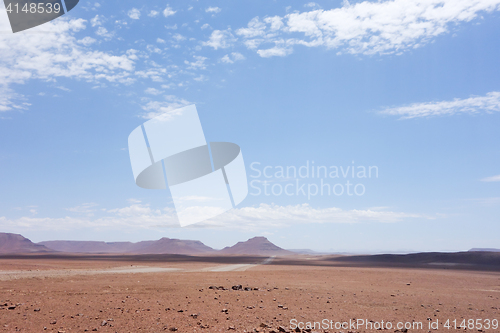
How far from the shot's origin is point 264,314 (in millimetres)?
10688

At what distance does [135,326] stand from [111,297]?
4907 mm

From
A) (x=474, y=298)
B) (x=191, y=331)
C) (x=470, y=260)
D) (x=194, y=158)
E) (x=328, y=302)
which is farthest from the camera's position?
(x=470, y=260)

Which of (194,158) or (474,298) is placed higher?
(194,158)

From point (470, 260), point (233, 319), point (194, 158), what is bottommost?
point (470, 260)

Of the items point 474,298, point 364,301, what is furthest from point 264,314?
point 474,298

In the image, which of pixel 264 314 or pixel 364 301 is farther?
pixel 364 301

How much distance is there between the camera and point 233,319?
9.97 m

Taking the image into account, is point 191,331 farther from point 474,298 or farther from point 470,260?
point 470,260

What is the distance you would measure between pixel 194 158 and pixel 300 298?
7.42m

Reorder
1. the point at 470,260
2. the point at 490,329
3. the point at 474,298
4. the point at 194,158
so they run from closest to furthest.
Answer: the point at 490,329 → the point at 194,158 → the point at 474,298 → the point at 470,260

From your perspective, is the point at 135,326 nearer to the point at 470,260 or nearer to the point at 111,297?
the point at 111,297

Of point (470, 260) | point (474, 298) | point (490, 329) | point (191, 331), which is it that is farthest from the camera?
point (470, 260)

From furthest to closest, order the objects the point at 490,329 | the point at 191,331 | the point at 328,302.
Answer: the point at 328,302 < the point at 490,329 < the point at 191,331

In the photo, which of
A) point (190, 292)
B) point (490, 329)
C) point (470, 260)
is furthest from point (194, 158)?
point (470, 260)
